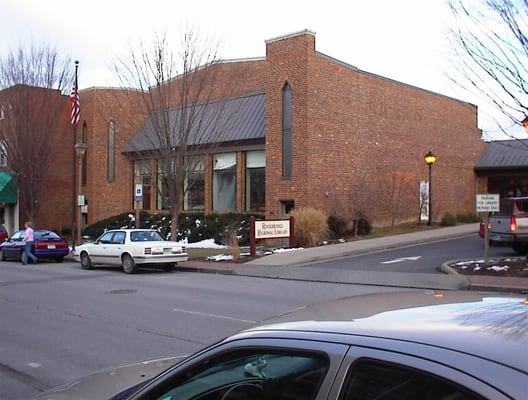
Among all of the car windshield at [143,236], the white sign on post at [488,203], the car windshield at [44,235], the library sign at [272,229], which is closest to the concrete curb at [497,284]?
the white sign on post at [488,203]

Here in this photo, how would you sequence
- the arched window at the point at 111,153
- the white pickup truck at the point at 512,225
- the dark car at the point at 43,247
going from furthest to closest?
the arched window at the point at 111,153 → the dark car at the point at 43,247 → the white pickup truck at the point at 512,225

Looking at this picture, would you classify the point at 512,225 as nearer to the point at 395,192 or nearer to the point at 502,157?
the point at 395,192

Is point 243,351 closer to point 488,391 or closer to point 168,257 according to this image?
point 488,391

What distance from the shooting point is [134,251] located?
18.8m

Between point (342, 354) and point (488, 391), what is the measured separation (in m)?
0.52

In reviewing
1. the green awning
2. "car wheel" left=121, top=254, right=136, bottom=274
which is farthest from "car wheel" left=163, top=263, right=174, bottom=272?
the green awning

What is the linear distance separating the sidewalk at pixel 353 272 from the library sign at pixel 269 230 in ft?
3.64

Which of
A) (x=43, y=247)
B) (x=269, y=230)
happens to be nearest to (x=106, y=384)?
(x=269, y=230)

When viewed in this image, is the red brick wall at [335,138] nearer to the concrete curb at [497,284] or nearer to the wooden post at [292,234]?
the wooden post at [292,234]

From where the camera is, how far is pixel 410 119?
34312mm

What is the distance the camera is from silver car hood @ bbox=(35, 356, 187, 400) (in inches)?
126

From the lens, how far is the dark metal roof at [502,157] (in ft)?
125

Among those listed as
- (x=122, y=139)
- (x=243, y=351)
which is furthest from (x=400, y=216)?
(x=243, y=351)

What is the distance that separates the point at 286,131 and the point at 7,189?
22.1 meters
